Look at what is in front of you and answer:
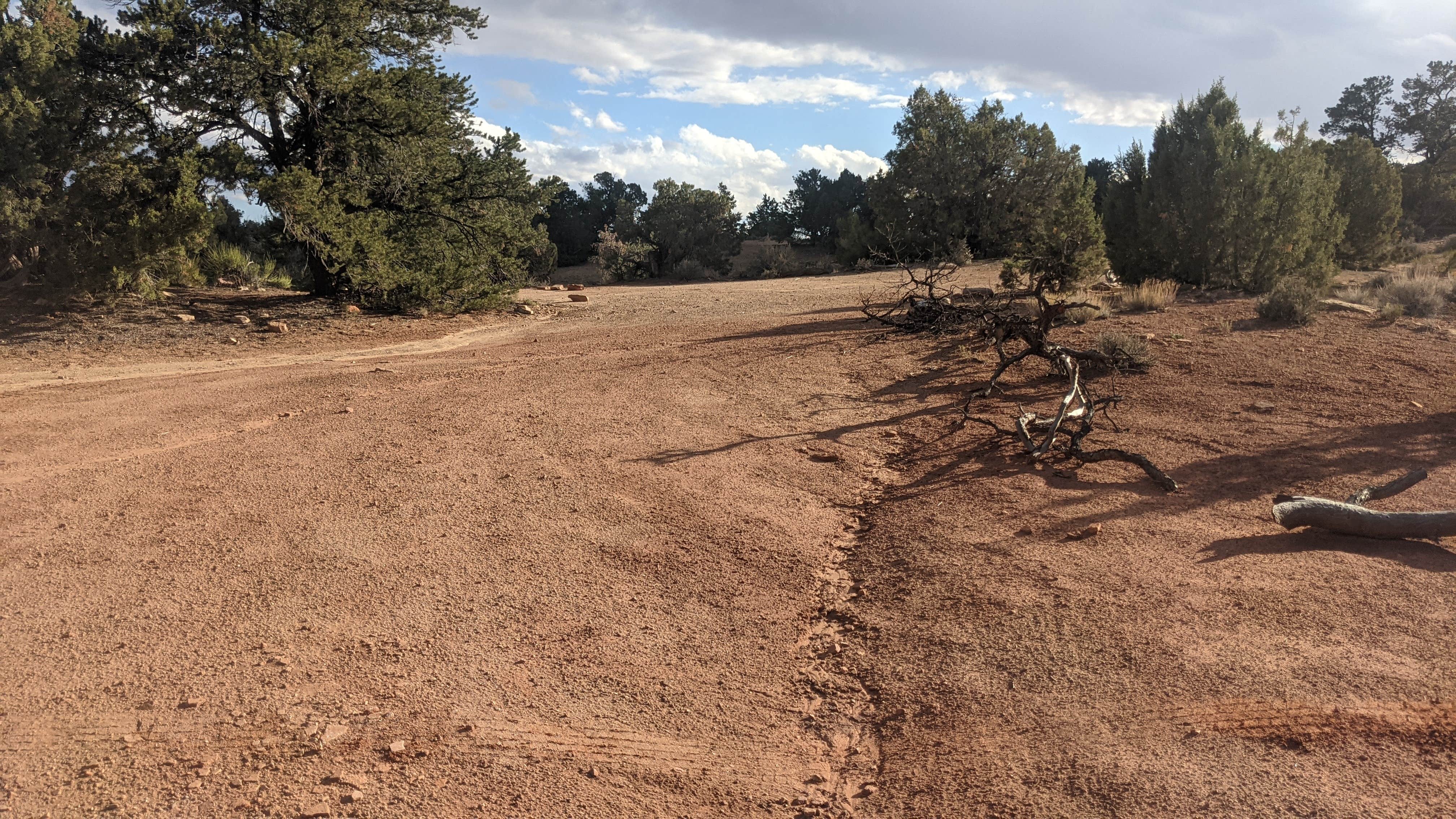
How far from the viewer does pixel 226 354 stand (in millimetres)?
12742

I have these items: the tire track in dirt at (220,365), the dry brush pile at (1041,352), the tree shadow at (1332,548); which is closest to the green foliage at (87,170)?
the tire track in dirt at (220,365)

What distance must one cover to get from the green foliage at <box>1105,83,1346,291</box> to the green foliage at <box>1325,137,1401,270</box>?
20.5 feet

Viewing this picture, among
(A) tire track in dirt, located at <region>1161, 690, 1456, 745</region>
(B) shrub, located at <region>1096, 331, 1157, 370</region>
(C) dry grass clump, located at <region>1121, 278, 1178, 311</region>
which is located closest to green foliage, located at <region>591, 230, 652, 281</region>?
(C) dry grass clump, located at <region>1121, 278, 1178, 311</region>

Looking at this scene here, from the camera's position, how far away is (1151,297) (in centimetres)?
1402

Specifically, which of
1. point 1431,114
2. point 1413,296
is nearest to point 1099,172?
point 1431,114

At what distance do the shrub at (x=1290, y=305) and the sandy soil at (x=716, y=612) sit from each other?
3.19 metres

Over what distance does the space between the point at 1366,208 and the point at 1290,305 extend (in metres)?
13.0

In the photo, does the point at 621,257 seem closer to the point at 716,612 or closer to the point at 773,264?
the point at 773,264

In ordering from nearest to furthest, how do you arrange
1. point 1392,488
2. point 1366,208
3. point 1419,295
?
point 1392,488 → point 1419,295 → point 1366,208

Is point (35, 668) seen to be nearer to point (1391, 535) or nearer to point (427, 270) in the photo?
point (1391, 535)

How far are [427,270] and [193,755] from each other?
47.4ft

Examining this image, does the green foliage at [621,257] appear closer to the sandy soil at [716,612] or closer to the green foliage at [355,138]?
the green foliage at [355,138]

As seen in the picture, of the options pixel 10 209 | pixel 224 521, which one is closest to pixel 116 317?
pixel 10 209

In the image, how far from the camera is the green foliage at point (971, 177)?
102 ft
